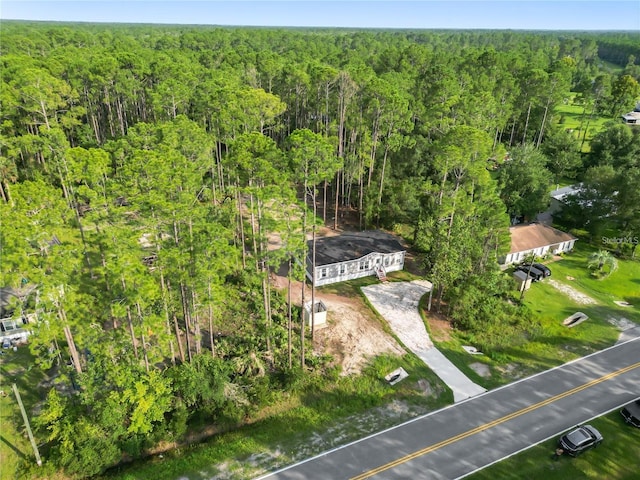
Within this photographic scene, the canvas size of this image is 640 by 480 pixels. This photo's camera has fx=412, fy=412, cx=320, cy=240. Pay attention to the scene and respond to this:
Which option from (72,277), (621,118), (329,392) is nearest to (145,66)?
(72,277)

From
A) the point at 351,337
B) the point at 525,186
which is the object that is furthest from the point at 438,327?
the point at 525,186

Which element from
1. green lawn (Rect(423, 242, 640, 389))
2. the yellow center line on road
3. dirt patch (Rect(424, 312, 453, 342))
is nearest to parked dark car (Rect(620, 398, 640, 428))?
the yellow center line on road

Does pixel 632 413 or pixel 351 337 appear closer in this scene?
pixel 632 413

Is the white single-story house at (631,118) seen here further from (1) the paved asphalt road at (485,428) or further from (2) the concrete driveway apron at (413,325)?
(2) the concrete driveway apron at (413,325)

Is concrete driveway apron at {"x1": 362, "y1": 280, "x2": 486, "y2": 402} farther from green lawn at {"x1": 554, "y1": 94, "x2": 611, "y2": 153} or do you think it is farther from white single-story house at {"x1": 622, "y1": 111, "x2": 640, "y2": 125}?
white single-story house at {"x1": 622, "y1": 111, "x2": 640, "y2": 125}

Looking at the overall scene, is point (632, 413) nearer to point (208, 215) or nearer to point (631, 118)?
point (208, 215)

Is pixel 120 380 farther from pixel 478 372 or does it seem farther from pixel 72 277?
pixel 478 372
